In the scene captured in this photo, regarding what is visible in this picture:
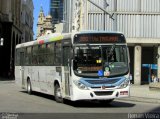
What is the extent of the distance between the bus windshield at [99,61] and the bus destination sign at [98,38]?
8.7 inches

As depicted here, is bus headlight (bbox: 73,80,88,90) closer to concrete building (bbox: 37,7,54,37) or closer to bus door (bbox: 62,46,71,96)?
bus door (bbox: 62,46,71,96)

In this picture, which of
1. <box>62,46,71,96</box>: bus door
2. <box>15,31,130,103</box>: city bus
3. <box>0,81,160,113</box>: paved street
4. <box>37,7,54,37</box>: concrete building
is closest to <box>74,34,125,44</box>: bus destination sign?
<box>15,31,130,103</box>: city bus

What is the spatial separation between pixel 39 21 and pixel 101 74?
6860 inches

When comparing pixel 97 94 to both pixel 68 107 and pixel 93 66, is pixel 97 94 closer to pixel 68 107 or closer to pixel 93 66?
pixel 93 66

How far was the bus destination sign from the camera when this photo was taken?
19.4 meters

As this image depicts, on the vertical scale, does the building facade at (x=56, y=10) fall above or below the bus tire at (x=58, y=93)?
above

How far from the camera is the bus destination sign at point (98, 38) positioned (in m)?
19.4

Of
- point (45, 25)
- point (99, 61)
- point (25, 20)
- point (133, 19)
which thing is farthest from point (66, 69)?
point (45, 25)

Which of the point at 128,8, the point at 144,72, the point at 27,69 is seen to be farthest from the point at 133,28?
the point at 27,69

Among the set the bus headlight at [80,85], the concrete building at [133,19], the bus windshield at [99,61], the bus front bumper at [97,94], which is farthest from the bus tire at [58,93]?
the concrete building at [133,19]

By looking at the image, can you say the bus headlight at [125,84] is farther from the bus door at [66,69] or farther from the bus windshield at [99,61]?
the bus door at [66,69]

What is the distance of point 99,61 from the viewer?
19.2 meters

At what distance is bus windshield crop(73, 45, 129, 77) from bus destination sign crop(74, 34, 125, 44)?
221mm

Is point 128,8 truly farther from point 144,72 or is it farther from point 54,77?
point 54,77
